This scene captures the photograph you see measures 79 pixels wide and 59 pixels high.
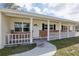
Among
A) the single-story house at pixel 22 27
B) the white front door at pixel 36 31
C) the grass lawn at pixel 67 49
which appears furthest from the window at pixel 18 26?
the grass lawn at pixel 67 49

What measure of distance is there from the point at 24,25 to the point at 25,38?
256 centimetres

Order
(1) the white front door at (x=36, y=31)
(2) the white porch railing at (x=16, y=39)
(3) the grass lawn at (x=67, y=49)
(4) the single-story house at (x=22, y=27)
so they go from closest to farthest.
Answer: (3) the grass lawn at (x=67, y=49) < (4) the single-story house at (x=22, y=27) < (2) the white porch railing at (x=16, y=39) < (1) the white front door at (x=36, y=31)

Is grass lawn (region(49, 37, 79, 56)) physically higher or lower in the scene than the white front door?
lower

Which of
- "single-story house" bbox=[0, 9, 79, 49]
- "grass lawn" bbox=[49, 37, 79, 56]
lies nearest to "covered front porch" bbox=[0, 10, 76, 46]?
"single-story house" bbox=[0, 9, 79, 49]

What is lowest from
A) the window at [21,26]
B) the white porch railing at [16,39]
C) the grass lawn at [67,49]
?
the grass lawn at [67,49]

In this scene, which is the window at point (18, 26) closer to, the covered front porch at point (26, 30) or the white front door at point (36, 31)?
the covered front porch at point (26, 30)

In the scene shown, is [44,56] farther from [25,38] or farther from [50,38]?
[50,38]

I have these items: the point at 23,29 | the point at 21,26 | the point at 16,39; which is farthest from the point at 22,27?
the point at 16,39

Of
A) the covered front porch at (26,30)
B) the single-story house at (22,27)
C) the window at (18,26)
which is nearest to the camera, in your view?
the single-story house at (22,27)

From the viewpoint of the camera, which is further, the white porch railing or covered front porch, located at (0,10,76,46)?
the white porch railing

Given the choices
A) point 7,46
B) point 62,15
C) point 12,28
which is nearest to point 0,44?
point 7,46

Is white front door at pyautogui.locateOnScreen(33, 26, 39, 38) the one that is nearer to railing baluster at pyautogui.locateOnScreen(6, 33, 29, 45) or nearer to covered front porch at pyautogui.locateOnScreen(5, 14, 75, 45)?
covered front porch at pyautogui.locateOnScreen(5, 14, 75, 45)

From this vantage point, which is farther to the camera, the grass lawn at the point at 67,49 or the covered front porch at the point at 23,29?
the covered front porch at the point at 23,29

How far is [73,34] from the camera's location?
23250mm
